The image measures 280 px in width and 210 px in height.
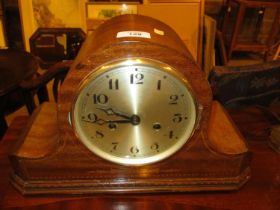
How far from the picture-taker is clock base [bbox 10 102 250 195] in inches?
30.3

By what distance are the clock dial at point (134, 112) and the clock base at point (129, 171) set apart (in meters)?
0.03

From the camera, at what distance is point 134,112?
73 centimetres

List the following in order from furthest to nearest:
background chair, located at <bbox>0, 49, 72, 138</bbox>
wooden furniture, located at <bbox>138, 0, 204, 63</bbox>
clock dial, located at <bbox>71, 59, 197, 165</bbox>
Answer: wooden furniture, located at <bbox>138, 0, 204, 63</bbox>, background chair, located at <bbox>0, 49, 72, 138</bbox>, clock dial, located at <bbox>71, 59, 197, 165</bbox>

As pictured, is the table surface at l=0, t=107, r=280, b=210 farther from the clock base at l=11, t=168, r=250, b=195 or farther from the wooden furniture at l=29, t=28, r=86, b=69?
the wooden furniture at l=29, t=28, r=86, b=69

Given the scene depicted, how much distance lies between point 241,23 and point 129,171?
312 centimetres

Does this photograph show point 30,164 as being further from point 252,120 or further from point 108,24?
point 252,120

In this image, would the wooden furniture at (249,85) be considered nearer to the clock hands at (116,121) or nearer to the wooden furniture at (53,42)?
the clock hands at (116,121)

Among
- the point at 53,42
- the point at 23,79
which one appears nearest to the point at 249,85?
the point at 23,79

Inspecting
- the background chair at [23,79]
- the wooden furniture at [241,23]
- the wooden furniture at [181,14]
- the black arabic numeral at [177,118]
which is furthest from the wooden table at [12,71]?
the wooden furniture at [241,23]

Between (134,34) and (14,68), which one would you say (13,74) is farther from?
(134,34)

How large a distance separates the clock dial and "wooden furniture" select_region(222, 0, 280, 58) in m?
2.81

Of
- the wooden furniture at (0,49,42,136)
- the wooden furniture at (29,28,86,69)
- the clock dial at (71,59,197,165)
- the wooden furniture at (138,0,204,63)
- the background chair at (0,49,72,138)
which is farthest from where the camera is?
the wooden furniture at (29,28,86,69)

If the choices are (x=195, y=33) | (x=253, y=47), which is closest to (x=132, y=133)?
(x=195, y=33)

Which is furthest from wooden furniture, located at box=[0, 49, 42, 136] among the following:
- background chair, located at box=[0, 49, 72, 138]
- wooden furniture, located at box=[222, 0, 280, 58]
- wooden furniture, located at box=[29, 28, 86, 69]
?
wooden furniture, located at box=[222, 0, 280, 58]
